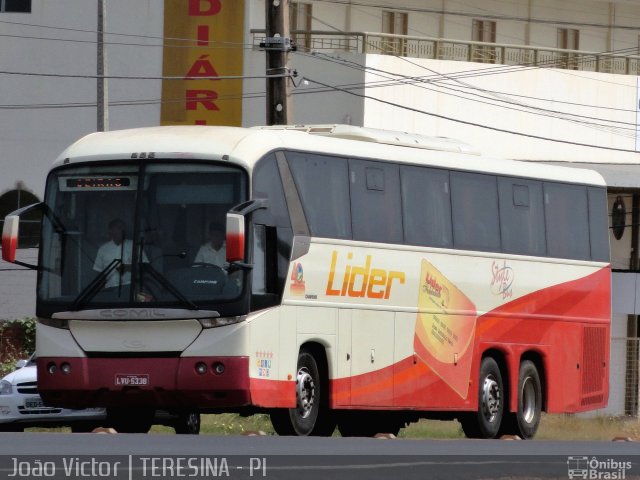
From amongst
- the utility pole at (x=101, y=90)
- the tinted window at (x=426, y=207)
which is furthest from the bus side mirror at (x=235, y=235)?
the utility pole at (x=101, y=90)

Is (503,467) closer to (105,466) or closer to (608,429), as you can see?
(105,466)

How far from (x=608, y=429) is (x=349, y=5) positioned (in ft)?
Answer: 55.1

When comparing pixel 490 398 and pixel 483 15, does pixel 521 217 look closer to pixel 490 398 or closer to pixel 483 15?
pixel 490 398

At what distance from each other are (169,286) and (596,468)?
583cm

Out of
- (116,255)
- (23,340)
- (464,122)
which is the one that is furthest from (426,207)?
(23,340)

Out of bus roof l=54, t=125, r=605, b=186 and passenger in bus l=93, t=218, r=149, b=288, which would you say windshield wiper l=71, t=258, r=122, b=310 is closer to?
passenger in bus l=93, t=218, r=149, b=288

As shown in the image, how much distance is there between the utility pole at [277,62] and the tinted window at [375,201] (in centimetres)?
785

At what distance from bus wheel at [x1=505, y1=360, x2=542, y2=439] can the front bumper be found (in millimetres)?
6577

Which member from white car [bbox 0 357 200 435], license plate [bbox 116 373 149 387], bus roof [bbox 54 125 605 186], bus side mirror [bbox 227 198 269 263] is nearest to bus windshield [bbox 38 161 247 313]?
bus roof [bbox 54 125 605 186]

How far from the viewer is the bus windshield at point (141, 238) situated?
1809 centimetres

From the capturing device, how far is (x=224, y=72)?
46000 mm

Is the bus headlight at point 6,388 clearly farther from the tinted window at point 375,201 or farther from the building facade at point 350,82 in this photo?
the building facade at point 350,82

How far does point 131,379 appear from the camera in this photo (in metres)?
18.0

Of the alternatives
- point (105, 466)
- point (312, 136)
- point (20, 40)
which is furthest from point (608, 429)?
point (105, 466)
